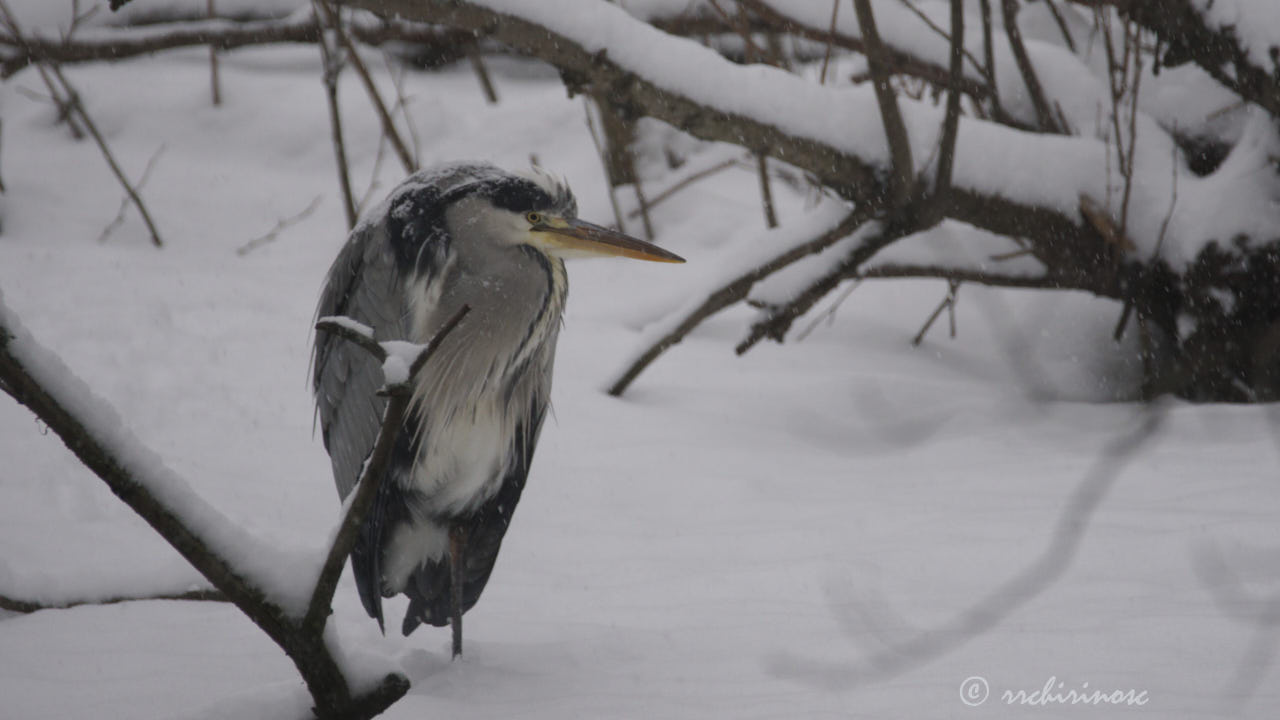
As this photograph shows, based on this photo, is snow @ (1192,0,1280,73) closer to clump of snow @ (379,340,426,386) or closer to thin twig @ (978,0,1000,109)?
thin twig @ (978,0,1000,109)

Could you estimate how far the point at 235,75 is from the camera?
6.83 meters

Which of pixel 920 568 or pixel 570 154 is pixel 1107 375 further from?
pixel 570 154

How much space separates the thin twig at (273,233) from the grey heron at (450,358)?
9.26 ft

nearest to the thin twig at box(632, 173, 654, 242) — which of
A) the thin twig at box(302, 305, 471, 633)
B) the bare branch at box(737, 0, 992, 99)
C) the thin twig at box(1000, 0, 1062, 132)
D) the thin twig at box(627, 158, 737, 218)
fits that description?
the thin twig at box(627, 158, 737, 218)

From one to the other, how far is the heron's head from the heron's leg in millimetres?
783

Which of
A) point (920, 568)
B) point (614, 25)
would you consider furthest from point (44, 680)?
point (614, 25)

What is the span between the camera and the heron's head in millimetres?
2557

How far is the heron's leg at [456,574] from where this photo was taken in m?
2.47

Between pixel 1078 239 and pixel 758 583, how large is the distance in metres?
1.98

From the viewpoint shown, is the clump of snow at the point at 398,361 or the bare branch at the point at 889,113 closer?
the clump of snow at the point at 398,361

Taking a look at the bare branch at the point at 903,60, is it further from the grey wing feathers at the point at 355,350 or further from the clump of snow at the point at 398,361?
the clump of snow at the point at 398,361

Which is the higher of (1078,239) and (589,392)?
(1078,239)

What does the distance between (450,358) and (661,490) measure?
1.16m

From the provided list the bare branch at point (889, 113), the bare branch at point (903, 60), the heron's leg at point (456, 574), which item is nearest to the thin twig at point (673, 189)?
the bare branch at point (903, 60)
